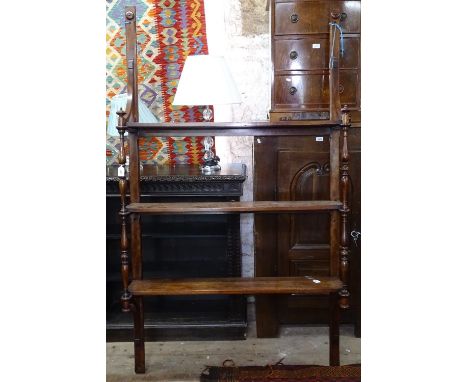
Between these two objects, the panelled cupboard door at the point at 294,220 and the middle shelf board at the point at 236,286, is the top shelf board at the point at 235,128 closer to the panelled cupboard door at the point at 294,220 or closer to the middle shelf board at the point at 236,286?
the panelled cupboard door at the point at 294,220

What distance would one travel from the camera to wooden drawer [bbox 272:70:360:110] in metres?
2.75

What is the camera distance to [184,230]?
2.84m

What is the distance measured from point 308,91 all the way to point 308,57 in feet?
0.59

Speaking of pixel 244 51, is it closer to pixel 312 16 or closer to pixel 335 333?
pixel 312 16

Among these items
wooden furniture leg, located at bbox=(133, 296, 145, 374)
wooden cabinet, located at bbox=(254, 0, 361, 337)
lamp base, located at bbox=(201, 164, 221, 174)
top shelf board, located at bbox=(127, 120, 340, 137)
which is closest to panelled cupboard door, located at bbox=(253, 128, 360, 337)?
wooden cabinet, located at bbox=(254, 0, 361, 337)

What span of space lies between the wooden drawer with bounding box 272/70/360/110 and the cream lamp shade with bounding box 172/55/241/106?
27 centimetres

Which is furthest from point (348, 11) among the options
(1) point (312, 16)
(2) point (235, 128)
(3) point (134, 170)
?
(3) point (134, 170)

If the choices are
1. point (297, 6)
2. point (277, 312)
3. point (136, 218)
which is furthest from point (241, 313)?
point (297, 6)

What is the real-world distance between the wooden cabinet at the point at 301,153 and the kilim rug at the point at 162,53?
0.66m

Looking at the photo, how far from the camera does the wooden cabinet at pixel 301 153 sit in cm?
271

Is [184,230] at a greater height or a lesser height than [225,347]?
greater
